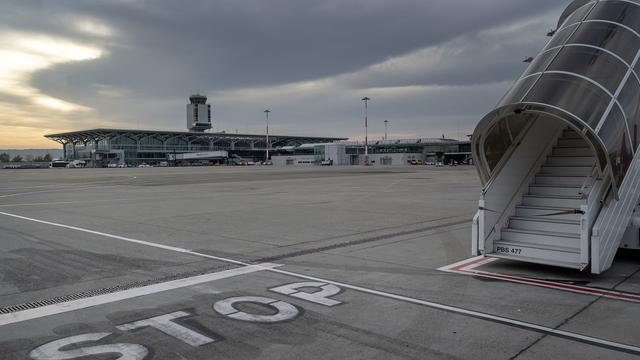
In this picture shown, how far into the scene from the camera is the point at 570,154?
9281 millimetres

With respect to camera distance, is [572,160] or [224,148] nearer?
[572,160]

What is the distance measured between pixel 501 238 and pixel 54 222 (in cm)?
1246

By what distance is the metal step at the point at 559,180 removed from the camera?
28.5 feet

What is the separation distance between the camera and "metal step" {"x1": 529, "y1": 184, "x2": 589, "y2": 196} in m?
8.46

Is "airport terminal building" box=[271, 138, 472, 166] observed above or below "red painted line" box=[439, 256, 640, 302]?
above

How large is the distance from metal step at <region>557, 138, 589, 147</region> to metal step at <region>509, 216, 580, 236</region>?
6.96ft

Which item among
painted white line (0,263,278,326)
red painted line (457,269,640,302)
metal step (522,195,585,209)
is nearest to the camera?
painted white line (0,263,278,326)

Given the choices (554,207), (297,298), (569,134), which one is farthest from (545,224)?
(297,298)

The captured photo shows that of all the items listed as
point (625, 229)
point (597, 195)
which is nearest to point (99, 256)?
point (597, 195)

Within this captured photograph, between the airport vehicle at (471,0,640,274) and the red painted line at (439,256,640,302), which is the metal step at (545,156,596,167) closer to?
the airport vehicle at (471,0,640,274)

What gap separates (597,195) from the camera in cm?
729

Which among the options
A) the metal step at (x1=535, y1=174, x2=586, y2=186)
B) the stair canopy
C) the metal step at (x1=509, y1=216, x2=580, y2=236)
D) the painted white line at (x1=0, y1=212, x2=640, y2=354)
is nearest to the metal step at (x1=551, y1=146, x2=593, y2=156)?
the stair canopy

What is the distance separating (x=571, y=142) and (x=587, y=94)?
228cm

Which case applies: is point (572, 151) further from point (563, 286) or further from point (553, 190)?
point (563, 286)
